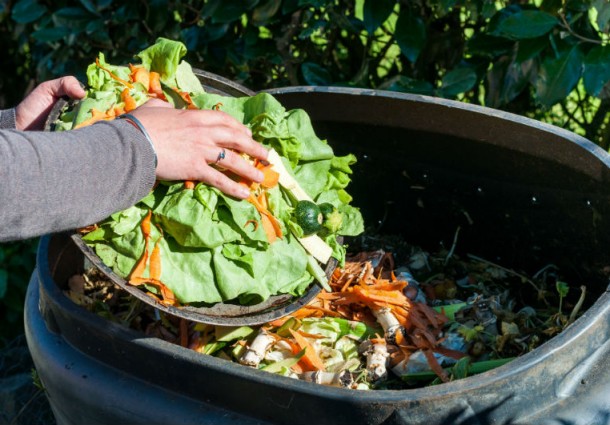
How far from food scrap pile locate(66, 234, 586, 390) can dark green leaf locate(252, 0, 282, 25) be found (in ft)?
3.57

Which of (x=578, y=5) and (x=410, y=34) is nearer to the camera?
(x=578, y=5)

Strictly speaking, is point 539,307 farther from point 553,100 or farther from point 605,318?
point 605,318

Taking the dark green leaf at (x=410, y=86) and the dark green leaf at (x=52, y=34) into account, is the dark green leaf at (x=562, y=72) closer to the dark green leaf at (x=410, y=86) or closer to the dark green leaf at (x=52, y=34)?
the dark green leaf at (x=410, y=86)

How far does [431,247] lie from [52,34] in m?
1.93

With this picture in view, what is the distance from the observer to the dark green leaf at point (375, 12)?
316cm

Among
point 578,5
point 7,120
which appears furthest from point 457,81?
point 7,120

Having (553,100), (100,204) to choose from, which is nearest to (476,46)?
(553,100)

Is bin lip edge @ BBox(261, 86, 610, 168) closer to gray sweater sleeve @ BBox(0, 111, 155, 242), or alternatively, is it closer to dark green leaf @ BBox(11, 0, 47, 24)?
gray sweater sleeve @ BBox(0, 111, 155, 242)

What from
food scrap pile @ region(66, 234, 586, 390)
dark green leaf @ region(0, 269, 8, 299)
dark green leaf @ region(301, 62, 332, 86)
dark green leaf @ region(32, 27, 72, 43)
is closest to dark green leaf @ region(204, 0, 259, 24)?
dark green leaf @ region(301, 62, 332, 86)

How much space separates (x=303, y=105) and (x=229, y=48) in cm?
100

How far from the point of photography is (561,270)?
2.62 metres

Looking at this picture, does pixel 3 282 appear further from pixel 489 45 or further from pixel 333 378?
pixel 489 45

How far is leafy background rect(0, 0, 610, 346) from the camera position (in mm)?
2879

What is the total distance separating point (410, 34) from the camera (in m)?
3.26
